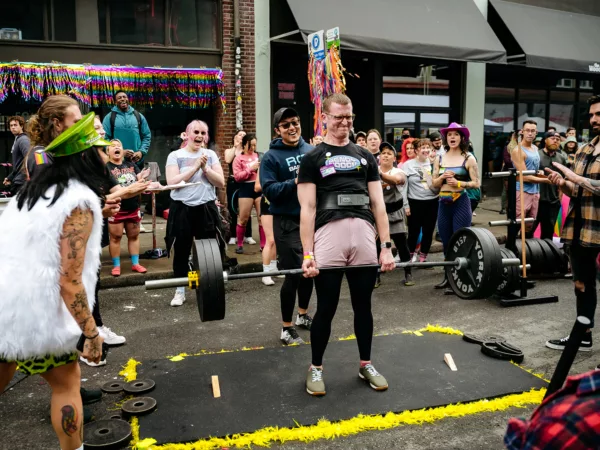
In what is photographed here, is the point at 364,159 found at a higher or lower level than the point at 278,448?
higher

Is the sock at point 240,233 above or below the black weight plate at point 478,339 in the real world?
above

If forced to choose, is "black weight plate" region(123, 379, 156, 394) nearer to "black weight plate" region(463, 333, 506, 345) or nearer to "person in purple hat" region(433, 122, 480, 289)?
"black weight plate" region(463, 333, 506, 345)

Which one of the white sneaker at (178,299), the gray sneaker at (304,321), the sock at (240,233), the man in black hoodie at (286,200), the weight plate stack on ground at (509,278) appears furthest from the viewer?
the sock at (240,233)

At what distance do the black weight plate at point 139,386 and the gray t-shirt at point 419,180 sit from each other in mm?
4680

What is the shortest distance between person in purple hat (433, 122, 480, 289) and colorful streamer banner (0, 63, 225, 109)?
5.99 m

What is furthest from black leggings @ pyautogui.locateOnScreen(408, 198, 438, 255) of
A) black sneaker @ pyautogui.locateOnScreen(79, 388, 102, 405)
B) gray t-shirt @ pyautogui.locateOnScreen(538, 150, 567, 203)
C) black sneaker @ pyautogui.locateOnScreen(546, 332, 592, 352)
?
black sneaker @ pyautogui.locateOnScreen(79, 388, 102, 405)

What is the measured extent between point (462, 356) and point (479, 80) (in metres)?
12.0

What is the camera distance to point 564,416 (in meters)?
1.42

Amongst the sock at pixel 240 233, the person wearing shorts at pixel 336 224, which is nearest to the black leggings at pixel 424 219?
the sock at pixel 240 233

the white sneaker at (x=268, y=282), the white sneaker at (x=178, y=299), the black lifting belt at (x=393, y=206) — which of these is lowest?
the white sneaker at (x=268, y=282)

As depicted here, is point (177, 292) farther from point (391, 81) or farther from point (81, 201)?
point (391, 81)

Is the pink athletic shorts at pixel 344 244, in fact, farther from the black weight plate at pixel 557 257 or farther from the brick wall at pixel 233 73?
the brick wall at pixel 233 73

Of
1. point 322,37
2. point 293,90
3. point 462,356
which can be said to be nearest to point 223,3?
point 293,90

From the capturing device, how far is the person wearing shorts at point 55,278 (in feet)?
8.95
